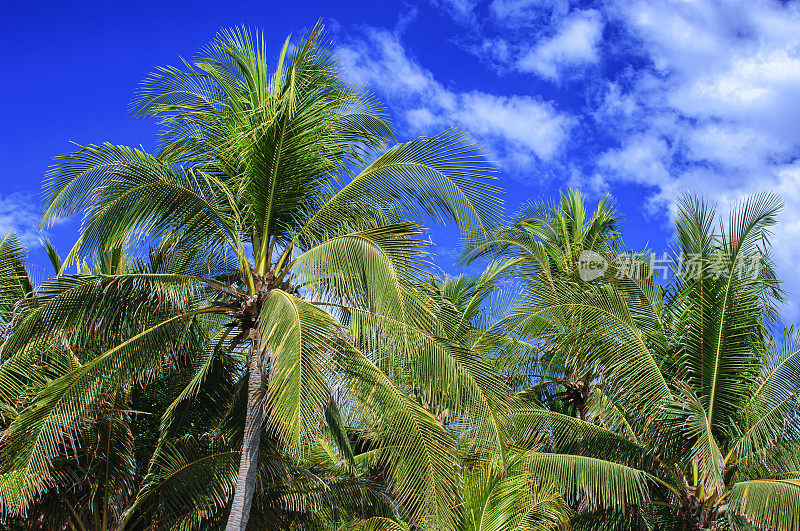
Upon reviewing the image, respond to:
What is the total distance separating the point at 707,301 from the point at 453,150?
15.6ft

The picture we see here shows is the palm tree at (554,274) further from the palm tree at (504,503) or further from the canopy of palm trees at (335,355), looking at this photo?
the palm tree at (504,503)

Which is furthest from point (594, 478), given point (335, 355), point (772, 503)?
point (335, 355)

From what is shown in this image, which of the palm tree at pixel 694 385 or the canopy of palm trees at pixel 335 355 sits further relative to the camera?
the palm tree at pixel 694 385

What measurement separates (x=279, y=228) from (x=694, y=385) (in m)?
6.81

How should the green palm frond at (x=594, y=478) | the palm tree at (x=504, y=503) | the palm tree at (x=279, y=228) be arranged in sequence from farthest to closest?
the green palm frond at (x=594, y=478) → the palm tree at (x=504, y=503) → the palm tree at (x=279, y=228)

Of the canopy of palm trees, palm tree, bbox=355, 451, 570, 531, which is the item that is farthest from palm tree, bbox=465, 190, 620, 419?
palm tree, bbox=355, 451, 570, 531

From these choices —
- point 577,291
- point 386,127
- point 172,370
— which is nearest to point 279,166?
point 386,127

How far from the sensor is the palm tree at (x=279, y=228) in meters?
7.02

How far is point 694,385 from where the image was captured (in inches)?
398

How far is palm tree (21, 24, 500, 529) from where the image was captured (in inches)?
276

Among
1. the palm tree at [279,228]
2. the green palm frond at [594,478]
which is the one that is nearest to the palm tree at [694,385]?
the green palm frond at [594,478]

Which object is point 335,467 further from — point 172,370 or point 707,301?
point 707,301

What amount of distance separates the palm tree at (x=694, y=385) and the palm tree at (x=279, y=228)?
3.50 metres

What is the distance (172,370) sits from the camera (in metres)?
10.6
